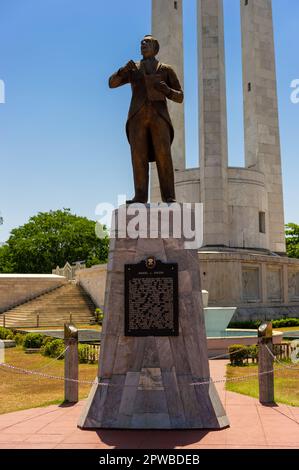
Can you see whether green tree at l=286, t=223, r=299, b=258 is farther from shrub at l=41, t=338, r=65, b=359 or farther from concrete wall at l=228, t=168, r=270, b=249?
shrub at l=41, t=338, r=65, b=359

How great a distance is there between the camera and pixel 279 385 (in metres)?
11.3

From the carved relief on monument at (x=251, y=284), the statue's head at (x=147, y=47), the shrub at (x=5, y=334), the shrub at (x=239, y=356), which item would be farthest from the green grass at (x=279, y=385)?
the carved relief on monument at (x=251, y=284)

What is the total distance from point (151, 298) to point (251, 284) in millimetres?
22151

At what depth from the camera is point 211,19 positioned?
3194 cm

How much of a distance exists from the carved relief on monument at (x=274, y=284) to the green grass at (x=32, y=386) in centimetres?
1731

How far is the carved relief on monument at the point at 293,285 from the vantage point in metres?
31.4

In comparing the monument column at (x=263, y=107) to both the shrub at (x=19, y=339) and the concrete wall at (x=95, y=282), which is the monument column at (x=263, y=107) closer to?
the concrete wall at (x=95, y=282)

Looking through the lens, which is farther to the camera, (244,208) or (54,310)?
(244,208)

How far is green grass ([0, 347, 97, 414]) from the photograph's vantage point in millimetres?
9758

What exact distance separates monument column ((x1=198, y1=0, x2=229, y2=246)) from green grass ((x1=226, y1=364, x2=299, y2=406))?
1813 cm

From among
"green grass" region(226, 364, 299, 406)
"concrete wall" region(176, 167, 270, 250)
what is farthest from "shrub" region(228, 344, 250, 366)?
"concrete wall" region(176, 167, 270, 250)

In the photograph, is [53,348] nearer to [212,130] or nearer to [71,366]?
[71,366]

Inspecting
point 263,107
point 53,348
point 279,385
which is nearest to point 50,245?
point 263,107
